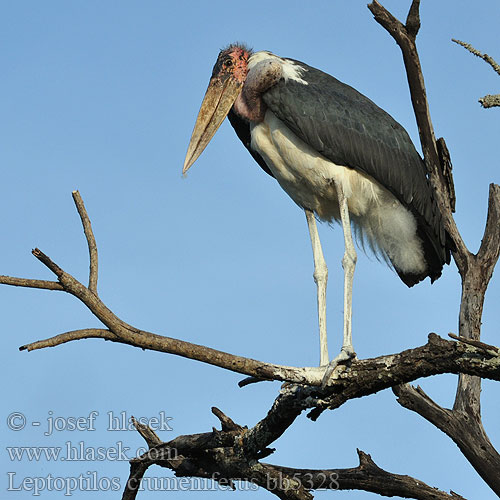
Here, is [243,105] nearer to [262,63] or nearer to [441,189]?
[262,63]

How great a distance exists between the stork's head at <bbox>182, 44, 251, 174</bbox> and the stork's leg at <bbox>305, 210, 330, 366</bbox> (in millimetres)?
1001

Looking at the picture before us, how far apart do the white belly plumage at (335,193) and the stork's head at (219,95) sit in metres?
0.35

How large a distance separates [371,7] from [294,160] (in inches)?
61.6

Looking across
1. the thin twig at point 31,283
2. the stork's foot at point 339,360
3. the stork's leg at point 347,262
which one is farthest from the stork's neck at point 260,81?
the thin twig at point 31,283

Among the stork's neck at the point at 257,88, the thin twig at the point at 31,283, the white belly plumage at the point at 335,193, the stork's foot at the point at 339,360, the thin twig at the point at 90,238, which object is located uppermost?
the stork's neck at the point at 257,88

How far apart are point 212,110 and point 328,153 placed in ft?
3.60

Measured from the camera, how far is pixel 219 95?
7043 millimetres

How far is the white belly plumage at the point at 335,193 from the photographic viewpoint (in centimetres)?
657

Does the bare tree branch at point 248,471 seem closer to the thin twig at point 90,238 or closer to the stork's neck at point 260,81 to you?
the thin twig at point 90,238

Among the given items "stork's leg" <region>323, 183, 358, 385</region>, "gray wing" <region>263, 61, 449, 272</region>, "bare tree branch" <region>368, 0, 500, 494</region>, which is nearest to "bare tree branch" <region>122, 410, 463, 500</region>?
"bare tree branch" <region>368, 0, 500, 494</region>

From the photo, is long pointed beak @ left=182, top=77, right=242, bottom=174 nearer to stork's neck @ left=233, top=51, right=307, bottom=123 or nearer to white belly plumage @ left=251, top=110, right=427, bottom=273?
stork's neck @ left=233, top=51, right=307, bottom=123

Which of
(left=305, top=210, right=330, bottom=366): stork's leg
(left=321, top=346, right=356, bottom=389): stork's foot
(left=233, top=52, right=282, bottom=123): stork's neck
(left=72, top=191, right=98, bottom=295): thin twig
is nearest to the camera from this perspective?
(left=72, top=191, right=98, bottom=295): thin twig

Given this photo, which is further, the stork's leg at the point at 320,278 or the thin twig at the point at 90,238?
the stork's leg at the point at 320,278

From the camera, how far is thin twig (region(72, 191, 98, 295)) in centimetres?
470
